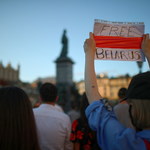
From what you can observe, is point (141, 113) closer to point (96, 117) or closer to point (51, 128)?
point (96, 117)

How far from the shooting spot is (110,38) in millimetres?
2156

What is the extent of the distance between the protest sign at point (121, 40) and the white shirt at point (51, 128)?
3.63 feet

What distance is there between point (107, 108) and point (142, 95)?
0.24 meters

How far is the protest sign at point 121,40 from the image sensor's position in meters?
2.06

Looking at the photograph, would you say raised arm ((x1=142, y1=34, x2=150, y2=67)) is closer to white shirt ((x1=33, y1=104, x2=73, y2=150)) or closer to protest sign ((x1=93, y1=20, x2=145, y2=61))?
protest sign ((x1=93, y1=20, x2=145, y2=61))

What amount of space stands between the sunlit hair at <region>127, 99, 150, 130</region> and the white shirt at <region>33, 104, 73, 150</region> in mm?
1582

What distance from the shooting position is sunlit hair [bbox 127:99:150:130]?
1.20 m

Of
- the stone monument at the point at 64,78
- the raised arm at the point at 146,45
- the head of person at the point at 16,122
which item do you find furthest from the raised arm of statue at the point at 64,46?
the head of person at the point at 16,122

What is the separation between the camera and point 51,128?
2635 mm

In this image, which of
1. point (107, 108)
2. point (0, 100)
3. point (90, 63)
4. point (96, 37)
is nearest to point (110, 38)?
point (96, 37)

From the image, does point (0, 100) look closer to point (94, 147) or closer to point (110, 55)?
point (110, 55)

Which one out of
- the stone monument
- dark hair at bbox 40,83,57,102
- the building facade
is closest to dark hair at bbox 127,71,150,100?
dark hair at bbox 40,83,57,102

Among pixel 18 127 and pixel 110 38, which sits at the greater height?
pixel 110 38

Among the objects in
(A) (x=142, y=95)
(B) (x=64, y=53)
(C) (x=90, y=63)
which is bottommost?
(A) (x=142, y=95)
